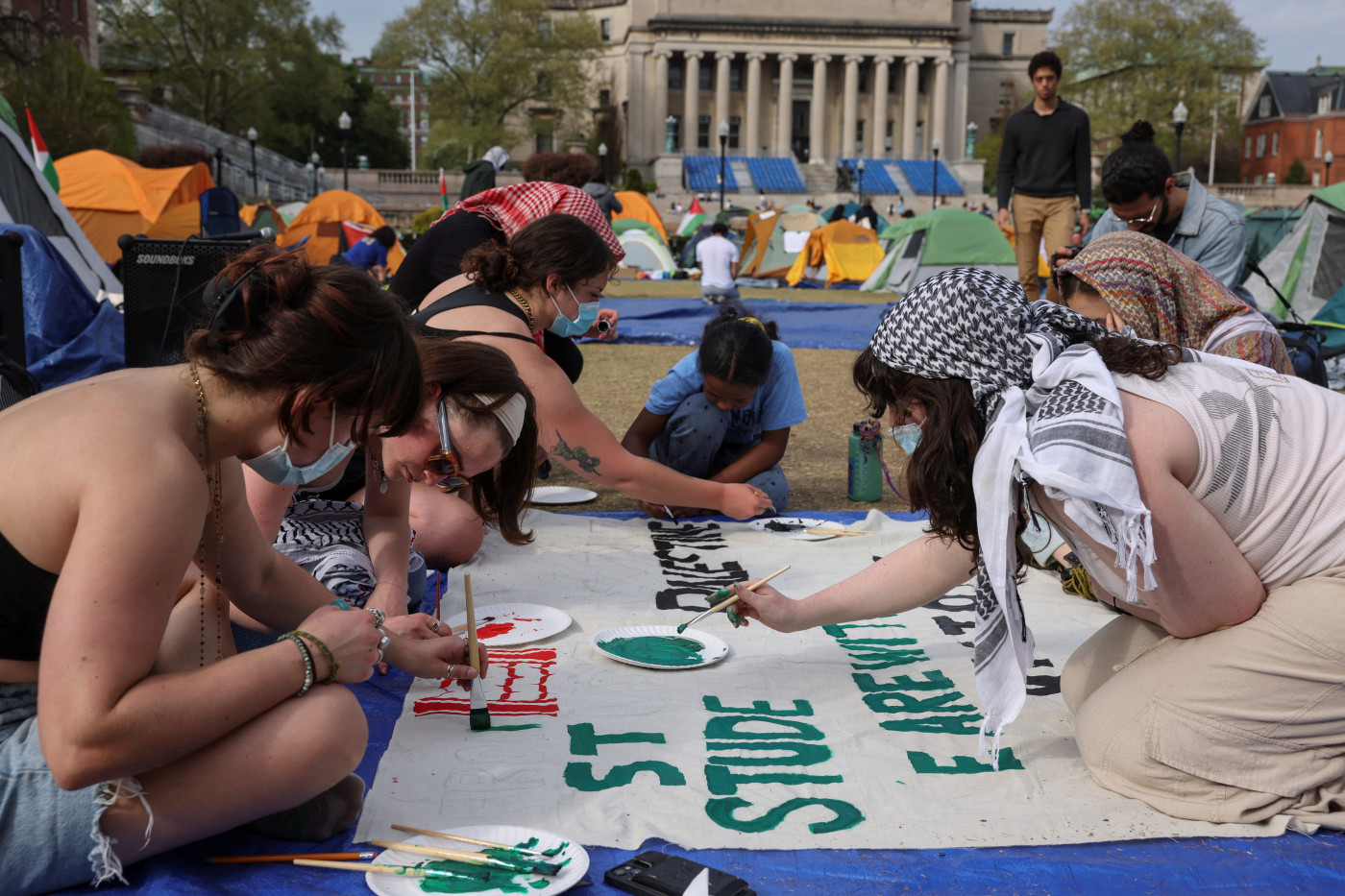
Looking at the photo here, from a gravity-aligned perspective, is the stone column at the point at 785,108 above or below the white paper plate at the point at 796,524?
above

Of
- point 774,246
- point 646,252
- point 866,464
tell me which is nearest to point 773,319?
point 866,464

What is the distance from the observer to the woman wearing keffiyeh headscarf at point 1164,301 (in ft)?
11.1

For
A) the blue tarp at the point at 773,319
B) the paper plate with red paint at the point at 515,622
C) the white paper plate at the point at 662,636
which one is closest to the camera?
the white paper plate at the point at 662,636

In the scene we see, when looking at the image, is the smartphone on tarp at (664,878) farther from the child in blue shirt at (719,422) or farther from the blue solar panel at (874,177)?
the blue solar panel at (874,177)

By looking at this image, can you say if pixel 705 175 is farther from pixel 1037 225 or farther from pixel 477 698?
pixel 477 698

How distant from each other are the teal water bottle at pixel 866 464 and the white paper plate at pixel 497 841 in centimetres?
319

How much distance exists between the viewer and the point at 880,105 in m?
59.8

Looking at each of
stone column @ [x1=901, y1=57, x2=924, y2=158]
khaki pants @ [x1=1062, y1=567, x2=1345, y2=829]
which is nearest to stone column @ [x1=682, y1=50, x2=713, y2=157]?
stone column @ [x1=901, y1=57, x2=924, y2=158]

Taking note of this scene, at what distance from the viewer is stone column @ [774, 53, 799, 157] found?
59094mm

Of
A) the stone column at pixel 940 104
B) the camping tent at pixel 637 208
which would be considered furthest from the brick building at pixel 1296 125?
the camping tent at pixel 637 208

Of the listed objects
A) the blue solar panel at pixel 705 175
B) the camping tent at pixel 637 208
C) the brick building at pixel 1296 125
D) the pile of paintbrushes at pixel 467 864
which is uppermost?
the brick building at pixel 1296 125

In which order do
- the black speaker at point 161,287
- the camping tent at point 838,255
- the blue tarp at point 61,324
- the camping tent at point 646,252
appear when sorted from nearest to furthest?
1. the black speaker at point 161,287
2. the blue tarp at point 61,324
3. the camping tent at point 838,255
4. the camping tent at point 646,252

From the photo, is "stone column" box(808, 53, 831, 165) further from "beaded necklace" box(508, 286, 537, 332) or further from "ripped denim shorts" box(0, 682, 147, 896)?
"ripped denim shorts" box(0, 682, 147, 896)

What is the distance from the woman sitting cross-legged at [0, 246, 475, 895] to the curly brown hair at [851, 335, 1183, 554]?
897 millimetres
